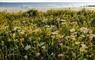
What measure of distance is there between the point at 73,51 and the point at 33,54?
80 cm

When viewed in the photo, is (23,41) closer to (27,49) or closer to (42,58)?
(27,49)

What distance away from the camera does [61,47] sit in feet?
21.1

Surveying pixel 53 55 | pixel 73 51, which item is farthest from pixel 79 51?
pixel 53 55

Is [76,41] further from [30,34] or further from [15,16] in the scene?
[15,16]

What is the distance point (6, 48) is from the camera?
260 inches

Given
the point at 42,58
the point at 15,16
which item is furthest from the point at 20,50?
the point at 15,16

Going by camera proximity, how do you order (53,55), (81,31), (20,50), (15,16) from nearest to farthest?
(53,55) < (20,50) < (81,31) < (15,16)

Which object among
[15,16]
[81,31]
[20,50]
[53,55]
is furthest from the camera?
[15,16]

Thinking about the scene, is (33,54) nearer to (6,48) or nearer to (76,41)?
(6,48)

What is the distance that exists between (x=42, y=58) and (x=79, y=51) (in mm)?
776

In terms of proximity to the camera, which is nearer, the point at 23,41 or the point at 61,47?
the point at 61,47

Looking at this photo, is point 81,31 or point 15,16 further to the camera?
point 15,16

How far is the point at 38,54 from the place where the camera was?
6215 mm

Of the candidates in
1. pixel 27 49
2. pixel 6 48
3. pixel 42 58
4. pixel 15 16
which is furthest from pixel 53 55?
pixel 15 16
